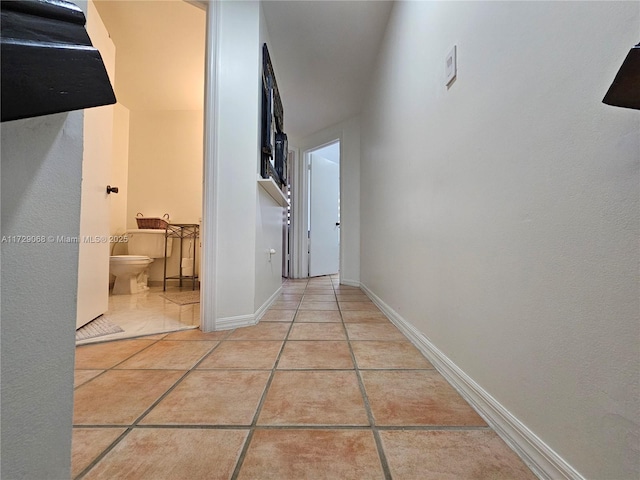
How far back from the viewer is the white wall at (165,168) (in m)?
3.38

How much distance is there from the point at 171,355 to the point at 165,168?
2888 mm

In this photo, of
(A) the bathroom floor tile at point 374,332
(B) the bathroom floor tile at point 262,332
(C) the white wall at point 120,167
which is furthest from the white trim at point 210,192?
(C) the white wall at point 120,167

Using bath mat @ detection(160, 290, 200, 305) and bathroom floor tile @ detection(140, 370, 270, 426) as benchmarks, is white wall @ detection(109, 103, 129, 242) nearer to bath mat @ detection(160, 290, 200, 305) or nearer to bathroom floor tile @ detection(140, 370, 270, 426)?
bath mat @ detection(160, 290, 200, 305)

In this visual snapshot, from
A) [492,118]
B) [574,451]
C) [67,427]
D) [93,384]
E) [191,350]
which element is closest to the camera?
Answer: [67,427]

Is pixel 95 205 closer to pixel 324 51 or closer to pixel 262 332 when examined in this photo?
pixel 262 332

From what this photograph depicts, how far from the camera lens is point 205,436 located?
70 cm

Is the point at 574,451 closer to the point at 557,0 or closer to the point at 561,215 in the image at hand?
the point at 561,215

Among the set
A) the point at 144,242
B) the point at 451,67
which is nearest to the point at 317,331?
the point at 451,67

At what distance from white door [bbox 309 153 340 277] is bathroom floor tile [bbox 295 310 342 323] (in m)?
2.16

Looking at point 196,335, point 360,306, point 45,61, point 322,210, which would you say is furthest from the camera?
point 322,210

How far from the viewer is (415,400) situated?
874mm

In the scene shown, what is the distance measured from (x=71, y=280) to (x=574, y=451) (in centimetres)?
93

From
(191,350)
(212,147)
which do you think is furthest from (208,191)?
(191,350)

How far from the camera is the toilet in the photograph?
8.70ft
